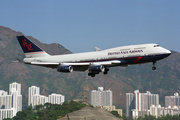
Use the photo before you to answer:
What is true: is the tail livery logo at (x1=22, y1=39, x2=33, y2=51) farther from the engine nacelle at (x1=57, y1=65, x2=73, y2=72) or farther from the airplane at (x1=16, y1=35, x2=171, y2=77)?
the engine nacelle at (x1=57, y1=65, x2=73, y2=72)

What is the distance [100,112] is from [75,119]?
10219mm

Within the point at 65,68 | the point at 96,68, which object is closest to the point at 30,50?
the point at 65,68

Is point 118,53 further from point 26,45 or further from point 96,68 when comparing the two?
point 26,45

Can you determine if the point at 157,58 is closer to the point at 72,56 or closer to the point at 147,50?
the point at 147,50

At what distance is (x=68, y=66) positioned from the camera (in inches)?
3083

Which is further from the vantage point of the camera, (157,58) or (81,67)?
(81,67)

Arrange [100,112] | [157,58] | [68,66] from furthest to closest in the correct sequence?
[100,112]
[68,66]
[157,58]

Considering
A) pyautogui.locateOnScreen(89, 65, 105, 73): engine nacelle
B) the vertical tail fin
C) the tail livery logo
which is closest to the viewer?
pyautogui.locateOnScreen(89, 65, 105, 73): engine nacelle

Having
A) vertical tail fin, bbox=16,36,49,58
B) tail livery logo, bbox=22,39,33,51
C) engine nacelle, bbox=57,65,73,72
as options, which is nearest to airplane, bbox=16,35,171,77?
engine nacelle, bbox=57,65,73,72

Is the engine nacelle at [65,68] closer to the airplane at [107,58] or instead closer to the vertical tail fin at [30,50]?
the airplane at [107,58]


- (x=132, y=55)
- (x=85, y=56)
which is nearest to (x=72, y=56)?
(x=85, y=56)

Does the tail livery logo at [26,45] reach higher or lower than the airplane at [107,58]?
higher

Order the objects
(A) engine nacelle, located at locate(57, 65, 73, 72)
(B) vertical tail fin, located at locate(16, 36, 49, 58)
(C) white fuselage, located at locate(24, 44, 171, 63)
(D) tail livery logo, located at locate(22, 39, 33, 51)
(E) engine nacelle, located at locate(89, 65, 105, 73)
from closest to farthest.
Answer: (C) white fuselage, located at locate(24, 44, 171, 63) < (E) engine nacelle, located at locate(89, 65, 105, 73) < (A) engine nacelle, located at locate(57, 65, 73, 72) < (B) vertical tail fin, located at locate(16, 36, 49, 58) < (D) tail livery logo, located at locate(22, 39, 33, 51)

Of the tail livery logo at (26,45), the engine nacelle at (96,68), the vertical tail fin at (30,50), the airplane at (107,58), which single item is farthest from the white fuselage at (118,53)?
the tail livery logo at (26,45)
